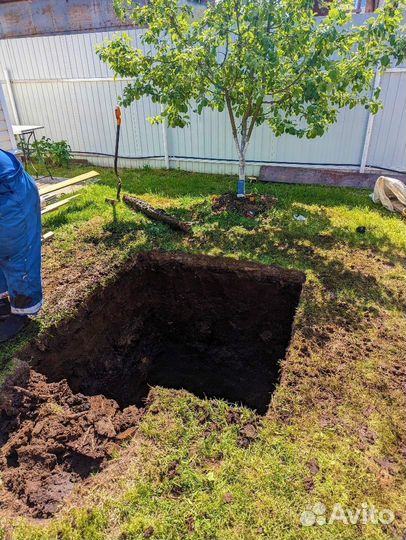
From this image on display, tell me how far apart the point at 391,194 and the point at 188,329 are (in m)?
3.76

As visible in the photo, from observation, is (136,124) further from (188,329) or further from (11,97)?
(188,329)

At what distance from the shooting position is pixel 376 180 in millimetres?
6246

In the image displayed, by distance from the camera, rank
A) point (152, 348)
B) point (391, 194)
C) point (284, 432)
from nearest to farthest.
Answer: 1. point (284, 432)
2. point (152, 348)
3. point (391, 194)

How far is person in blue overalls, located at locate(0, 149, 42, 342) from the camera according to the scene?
2896 mm

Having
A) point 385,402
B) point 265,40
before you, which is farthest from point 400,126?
point 385,402

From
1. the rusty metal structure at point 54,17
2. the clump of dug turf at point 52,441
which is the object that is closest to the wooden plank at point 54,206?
the clump of dug turf at point 52,441

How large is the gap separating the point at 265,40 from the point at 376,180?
322cm

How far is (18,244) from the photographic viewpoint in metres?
3.02

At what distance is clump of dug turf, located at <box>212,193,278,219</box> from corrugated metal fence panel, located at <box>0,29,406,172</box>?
4.55 feet

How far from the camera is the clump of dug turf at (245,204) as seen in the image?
5602 mm

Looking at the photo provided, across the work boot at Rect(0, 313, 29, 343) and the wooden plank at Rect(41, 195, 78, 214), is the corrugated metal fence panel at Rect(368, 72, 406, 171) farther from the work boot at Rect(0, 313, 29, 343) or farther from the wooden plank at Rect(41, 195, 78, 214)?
the work boot at Rect(0, 313, 29, 343)

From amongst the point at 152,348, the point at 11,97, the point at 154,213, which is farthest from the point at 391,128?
the point at 11,97

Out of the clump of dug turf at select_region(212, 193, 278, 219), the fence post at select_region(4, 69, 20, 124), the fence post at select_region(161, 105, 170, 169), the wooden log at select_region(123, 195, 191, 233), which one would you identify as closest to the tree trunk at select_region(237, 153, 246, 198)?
the clump of dug turf at select_region(212, 193, 278, 219)

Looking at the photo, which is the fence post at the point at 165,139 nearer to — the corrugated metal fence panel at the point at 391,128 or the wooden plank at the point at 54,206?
the wooden plank at the point at 54,206
